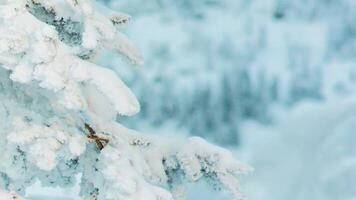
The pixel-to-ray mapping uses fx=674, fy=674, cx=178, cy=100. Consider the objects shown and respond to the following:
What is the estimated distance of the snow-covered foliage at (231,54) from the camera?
717 inches

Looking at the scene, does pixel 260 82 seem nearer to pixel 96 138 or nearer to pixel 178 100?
pixel 178 100

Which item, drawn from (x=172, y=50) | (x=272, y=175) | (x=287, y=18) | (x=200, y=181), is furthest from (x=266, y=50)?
(x=200, y=181)

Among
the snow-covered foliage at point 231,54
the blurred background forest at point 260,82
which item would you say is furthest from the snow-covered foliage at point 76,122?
the snow-covered foliage at point 231,54

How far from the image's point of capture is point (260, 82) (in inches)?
785

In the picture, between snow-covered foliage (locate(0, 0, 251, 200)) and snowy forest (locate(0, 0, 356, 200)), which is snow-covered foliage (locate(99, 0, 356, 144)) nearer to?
snowy forest (locate(0, 0, 356, 200))

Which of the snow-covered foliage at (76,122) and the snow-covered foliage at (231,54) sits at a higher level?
the snow-covered foliage at (231,54)

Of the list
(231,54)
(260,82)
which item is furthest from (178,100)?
(231,54)

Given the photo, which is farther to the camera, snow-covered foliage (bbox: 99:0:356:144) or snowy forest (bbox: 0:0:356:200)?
snow-covered foliage (bbox: 99:0:356:144)

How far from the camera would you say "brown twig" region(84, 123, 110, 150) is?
131cm

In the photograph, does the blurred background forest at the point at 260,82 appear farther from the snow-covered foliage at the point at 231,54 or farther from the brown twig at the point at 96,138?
the brown twig at the point at 96,138

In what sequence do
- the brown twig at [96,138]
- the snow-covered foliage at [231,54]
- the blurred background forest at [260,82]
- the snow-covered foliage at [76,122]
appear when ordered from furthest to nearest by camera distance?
the snow-covered foliage at [231,54]
the blurred background forest at [260,82]
the brown twig at [96,138]
the snow-covered foliage at [76,122]

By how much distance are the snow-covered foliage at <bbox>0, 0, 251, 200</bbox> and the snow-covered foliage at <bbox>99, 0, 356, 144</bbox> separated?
13.9 metres

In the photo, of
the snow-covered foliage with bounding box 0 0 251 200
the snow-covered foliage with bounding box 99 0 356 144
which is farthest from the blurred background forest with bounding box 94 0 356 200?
the snow-covered foliage with bounding box 0 0 251 200

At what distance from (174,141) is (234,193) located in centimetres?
18
